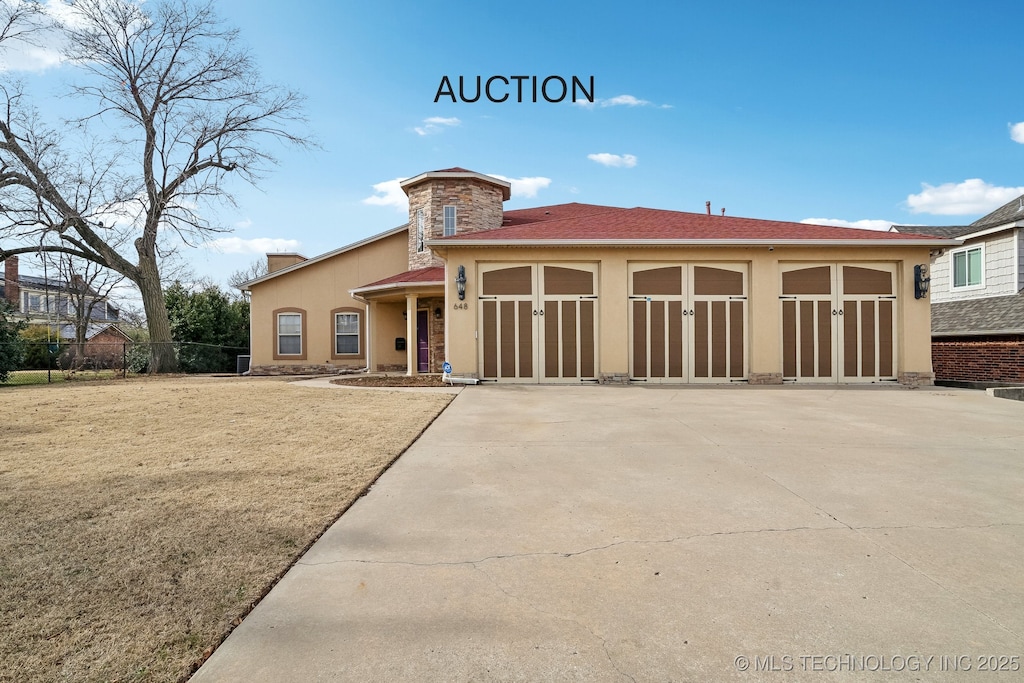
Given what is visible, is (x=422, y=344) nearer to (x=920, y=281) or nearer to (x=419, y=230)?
(x=419, y=230)

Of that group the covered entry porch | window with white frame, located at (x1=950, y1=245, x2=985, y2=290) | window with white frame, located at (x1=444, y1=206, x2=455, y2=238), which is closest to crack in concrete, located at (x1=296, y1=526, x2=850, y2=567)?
the covered entry porch

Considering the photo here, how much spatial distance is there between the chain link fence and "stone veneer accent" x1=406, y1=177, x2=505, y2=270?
1012 centimetres

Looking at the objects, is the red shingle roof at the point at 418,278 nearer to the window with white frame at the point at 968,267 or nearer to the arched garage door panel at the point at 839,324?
the arched garage door panel at the point at 839,324

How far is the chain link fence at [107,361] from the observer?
727 inches

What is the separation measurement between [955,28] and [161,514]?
59.4ft

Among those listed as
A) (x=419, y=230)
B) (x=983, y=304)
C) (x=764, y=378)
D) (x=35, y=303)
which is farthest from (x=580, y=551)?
(x=35, y=303)

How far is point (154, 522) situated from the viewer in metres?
3.85

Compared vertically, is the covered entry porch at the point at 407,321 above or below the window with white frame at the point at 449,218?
below

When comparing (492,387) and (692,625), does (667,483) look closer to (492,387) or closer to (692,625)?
(692,625)

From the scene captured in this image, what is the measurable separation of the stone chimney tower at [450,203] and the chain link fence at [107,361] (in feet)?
33.1

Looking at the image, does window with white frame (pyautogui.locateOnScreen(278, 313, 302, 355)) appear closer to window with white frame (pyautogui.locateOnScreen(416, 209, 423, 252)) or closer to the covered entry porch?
the covered entry porch

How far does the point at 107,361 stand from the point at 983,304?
96.3ft

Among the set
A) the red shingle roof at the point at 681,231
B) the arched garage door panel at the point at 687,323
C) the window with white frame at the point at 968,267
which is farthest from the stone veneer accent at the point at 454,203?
the window with white frame at the point at 968,267

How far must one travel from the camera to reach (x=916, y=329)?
46.3 ft
